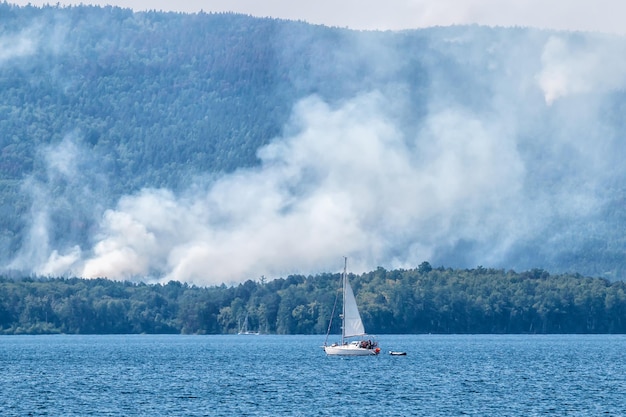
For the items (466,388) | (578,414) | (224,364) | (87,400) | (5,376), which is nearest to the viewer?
(578,414)

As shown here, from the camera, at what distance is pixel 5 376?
556ft

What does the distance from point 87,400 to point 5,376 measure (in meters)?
40.7

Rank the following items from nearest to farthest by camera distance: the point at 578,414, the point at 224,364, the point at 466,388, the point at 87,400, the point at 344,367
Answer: the point at 578,414 < the point at 87,400 < the point at 466,388 < the point at 344,367 < the point at 224,364

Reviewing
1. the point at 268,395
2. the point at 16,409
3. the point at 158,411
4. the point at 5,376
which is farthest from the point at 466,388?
the point at 5,376

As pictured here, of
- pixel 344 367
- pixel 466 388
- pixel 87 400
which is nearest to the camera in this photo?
pixel 87 400

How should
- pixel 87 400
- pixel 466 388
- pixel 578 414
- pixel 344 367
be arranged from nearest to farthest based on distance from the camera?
1. pixel 578 414
2. pixel 87 400
3. pixel 466 388
4. pixel 344 367

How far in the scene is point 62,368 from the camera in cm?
18950

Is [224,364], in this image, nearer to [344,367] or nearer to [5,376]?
[344,367]

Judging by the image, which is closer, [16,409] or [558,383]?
[16,409]

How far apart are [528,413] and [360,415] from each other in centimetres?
1510

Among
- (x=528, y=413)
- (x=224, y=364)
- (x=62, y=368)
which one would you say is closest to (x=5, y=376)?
(x=62, y=368)

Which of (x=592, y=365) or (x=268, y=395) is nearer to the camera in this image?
(x=268, y=395)

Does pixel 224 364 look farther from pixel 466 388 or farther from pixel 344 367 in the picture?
pixel 466 388

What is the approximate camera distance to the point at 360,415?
4606 inches
